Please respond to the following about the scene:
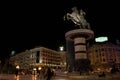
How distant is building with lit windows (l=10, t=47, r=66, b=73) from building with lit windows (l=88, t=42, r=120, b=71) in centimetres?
2422

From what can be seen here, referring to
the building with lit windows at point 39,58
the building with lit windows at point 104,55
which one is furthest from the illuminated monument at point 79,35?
the building with lit windows at point 39,58

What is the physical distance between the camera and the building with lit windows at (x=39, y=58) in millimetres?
94125

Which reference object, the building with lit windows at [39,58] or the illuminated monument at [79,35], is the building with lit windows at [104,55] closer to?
the building with lit windows at [39,58]

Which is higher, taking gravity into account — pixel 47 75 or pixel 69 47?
pixel 69 47

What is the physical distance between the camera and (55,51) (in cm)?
10706

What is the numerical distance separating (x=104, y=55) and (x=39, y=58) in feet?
115

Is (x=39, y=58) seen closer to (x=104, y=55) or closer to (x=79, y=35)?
(x=104, y=55)

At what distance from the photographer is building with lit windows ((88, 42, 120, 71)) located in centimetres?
8469

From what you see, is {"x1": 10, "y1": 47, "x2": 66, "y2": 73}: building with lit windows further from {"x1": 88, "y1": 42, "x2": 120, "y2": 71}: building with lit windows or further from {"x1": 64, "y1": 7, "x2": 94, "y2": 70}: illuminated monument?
{"x1": 64, "y1": 7, "x2": 94, "y2": 70}: illuminated monument

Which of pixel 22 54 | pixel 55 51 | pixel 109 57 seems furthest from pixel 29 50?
pixel 109 57

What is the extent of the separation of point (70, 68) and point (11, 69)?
1604 cm

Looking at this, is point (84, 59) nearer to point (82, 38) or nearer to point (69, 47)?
point (82, 38)


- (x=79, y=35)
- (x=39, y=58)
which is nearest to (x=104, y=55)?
(x=39, y=58)

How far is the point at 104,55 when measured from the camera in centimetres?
8538
